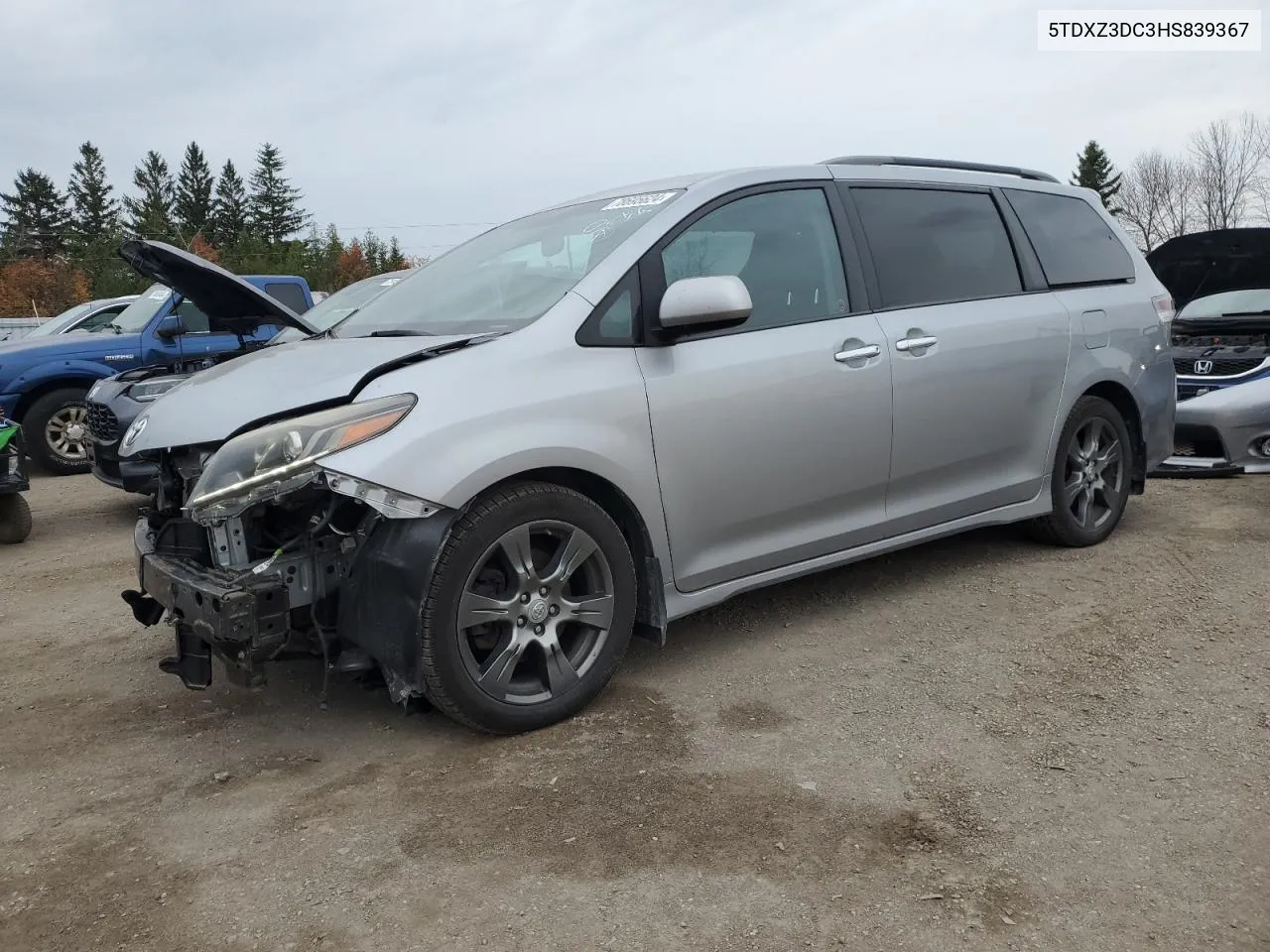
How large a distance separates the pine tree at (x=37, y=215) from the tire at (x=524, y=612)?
8145cm

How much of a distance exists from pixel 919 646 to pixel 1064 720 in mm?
756

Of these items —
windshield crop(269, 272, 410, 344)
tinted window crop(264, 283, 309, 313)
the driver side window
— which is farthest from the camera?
tinted window crop(264, 283, 309, 313)

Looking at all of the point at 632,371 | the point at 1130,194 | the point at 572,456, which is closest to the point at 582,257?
the point at 632,371

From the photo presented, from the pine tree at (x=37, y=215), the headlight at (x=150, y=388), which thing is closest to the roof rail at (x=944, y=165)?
the headlight at (x=150, y=388)

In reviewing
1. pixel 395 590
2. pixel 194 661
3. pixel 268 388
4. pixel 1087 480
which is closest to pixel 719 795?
pixel 395 590

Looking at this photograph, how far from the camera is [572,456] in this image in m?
3.26

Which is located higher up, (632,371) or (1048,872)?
(632,371)

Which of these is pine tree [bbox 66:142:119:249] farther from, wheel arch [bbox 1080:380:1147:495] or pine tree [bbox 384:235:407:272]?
wheel arch [bbox 1080:380:1147:495]

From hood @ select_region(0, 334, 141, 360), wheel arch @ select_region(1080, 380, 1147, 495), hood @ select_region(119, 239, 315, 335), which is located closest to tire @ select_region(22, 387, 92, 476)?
hood @ select_region(0, 334, 141, 360)

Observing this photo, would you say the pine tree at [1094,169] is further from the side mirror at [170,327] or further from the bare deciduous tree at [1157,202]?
the side mirror at [170,327]

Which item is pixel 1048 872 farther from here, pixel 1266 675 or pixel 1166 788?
pixel 1266 675

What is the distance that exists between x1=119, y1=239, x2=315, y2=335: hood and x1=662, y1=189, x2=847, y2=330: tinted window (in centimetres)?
164

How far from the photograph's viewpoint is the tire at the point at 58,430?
949cm

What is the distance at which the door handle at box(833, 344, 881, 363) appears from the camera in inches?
155
